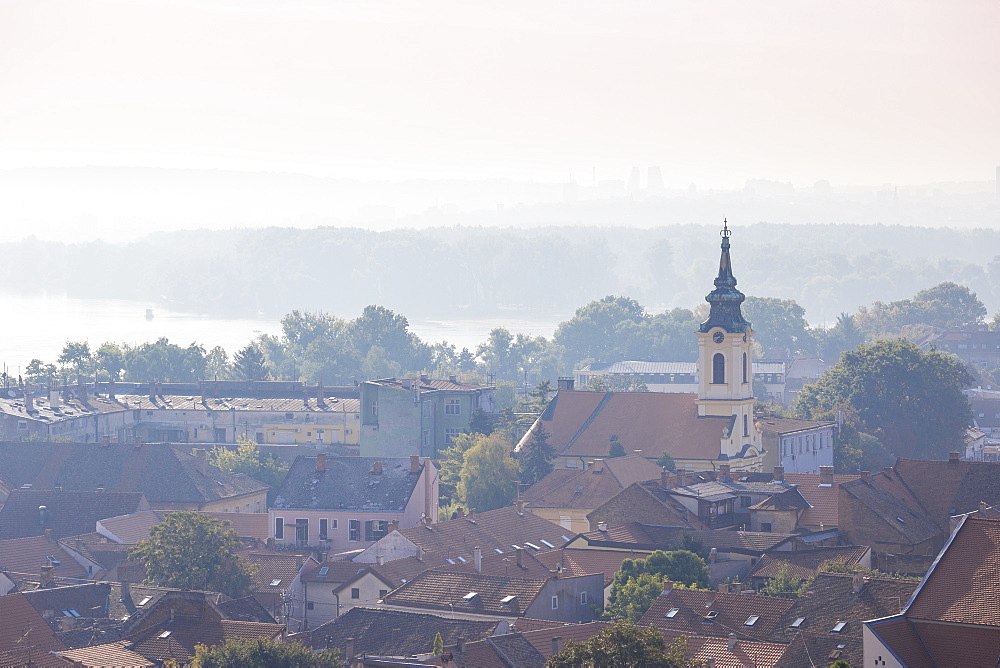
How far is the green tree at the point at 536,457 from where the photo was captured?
71.2m

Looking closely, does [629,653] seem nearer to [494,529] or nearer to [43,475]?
[494,529]

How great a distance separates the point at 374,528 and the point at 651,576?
17029 mm

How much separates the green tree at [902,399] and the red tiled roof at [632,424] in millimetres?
14674

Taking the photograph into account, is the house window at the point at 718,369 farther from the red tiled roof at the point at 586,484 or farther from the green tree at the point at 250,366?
the green tree at the point at 250,366

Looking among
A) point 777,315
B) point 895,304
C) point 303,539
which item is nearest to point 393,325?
point 777,315

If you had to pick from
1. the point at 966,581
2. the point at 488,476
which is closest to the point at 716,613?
the point at 966,581

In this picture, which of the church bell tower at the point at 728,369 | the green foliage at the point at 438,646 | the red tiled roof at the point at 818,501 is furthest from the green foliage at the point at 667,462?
the green foliage at the point at 438,646

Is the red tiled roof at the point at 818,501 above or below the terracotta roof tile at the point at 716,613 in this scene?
above

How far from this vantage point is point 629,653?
3331 centimetres

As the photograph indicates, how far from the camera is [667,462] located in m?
69.9

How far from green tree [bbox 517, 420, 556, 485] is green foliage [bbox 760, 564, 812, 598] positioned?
24.3 meters

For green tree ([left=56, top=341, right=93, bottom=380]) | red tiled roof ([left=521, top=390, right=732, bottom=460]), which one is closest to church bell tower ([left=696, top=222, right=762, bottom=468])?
red tiled roof ([left=521, top=390, right=732, bottom=460])

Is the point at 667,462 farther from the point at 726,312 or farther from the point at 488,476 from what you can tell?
the point at 726,312

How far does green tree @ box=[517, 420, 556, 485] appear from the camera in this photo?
2805 inches
